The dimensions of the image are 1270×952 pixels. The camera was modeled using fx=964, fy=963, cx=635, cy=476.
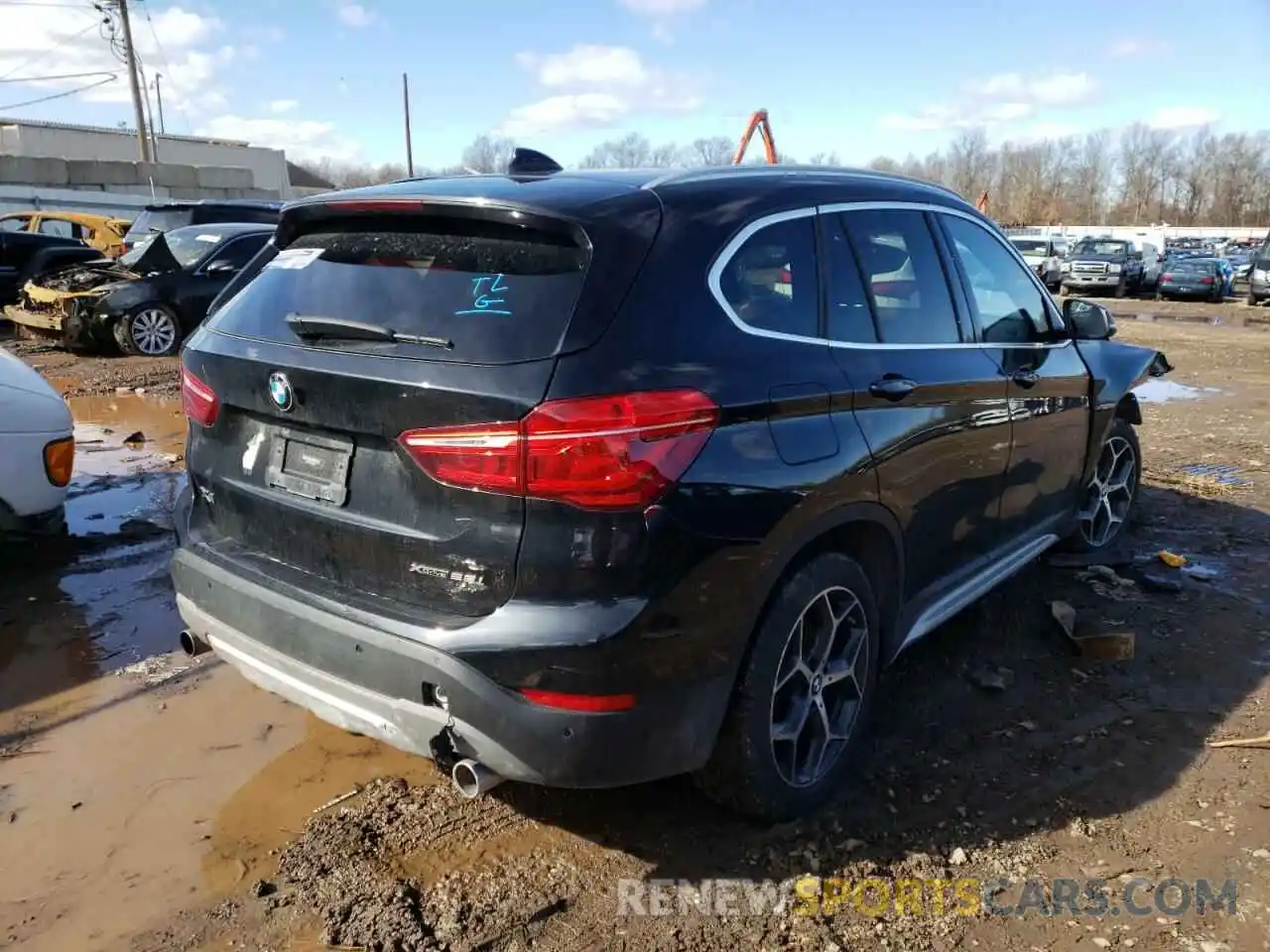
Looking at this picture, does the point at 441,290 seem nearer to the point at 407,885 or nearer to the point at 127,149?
the point at 407,885

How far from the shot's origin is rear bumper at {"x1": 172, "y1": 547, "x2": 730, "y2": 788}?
2326 millimetres

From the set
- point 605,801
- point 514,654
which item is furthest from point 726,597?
point 605,801

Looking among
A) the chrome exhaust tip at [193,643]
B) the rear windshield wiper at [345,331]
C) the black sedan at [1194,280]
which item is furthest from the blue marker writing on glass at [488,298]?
the black sedan at [1194,280]

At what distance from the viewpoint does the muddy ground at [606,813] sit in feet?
8.57

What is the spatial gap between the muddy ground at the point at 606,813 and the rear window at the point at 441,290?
4.96 ft

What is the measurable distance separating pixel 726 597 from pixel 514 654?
57 cm

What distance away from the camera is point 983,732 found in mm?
3576

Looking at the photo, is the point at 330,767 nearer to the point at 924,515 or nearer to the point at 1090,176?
the point at 924,515

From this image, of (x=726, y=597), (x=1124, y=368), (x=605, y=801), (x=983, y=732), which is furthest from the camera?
(x=1124, y=368)

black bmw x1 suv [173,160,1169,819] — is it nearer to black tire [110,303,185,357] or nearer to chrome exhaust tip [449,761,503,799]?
chrome exhaust tip [449,761,503,799]

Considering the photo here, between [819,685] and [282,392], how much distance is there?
1814mm

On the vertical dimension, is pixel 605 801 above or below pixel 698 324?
below

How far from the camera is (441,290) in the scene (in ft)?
8.32

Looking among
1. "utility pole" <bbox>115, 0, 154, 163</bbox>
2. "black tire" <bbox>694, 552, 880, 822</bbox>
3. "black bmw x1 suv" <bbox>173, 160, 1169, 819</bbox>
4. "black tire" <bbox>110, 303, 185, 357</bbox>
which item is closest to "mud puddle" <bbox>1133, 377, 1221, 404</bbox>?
"black bmw x1 suv" <bbox>173, 160, 1169, 819</bbox>
